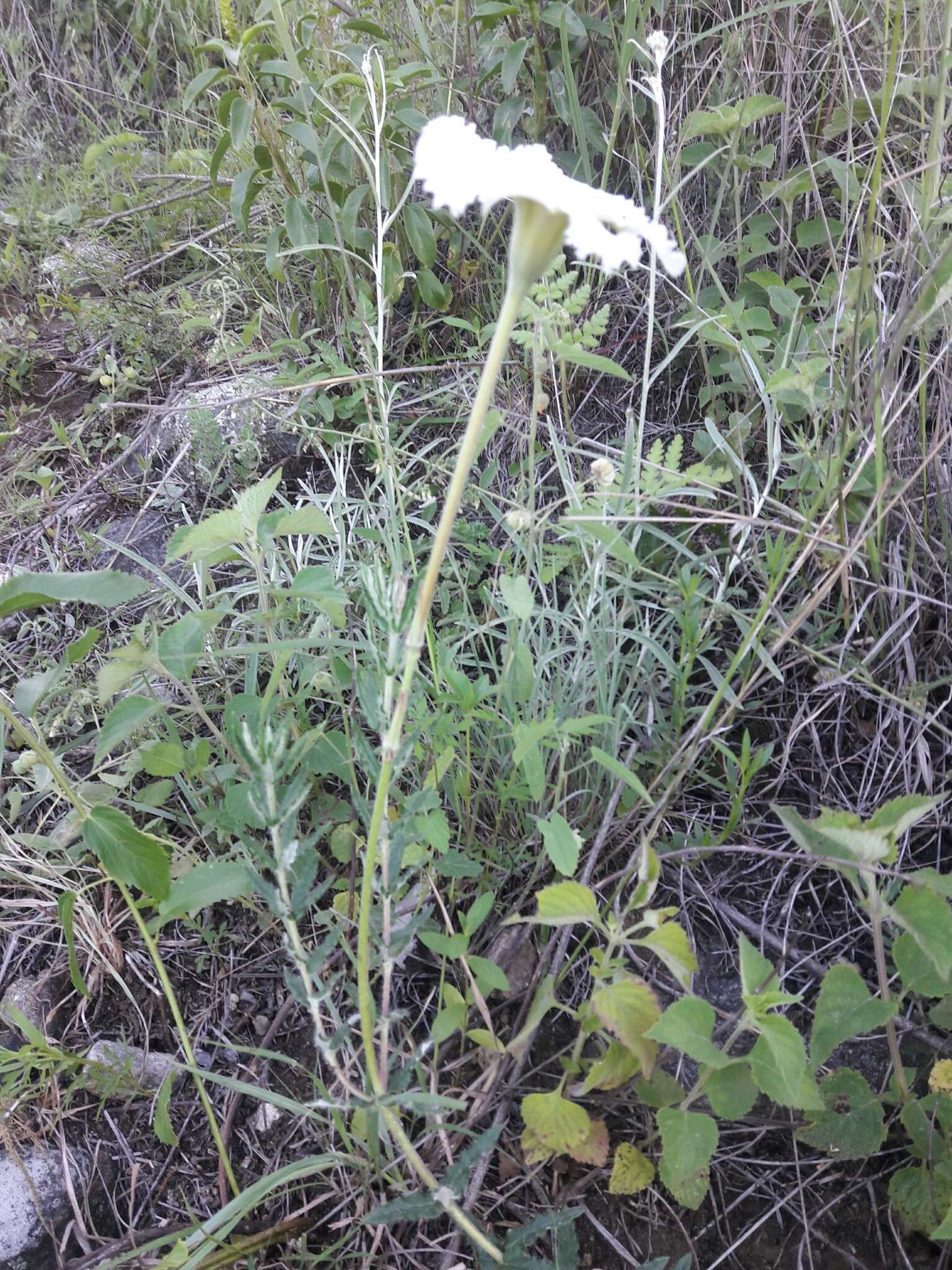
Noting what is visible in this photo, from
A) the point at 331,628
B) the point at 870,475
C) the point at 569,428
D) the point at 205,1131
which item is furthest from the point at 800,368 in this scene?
the point at 205,1131

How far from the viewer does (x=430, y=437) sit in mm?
1839

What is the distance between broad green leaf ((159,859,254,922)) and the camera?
0.93 meters

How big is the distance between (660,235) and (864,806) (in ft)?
3.05

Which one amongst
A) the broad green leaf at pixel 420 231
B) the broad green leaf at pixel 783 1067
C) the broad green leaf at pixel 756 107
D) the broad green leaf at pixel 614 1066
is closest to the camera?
the broad green leaf at pixel 783 1067

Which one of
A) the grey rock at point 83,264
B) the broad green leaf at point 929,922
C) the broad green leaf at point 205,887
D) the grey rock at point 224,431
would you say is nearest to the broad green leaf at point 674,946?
the broad green leaf at point 929,922

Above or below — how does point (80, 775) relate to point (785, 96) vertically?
below

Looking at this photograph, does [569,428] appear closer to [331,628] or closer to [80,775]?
[331,628]

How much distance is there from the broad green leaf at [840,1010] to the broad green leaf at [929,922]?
7 cm

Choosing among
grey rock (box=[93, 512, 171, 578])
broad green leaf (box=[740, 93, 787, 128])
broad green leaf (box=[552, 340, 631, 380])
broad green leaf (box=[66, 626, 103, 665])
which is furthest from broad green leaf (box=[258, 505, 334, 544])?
broad green leaf (box=[740, 93, 787, 128])

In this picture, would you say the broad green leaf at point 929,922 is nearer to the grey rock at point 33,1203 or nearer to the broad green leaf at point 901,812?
the broad green leaf at point 901,812

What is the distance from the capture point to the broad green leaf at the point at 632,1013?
84 cm

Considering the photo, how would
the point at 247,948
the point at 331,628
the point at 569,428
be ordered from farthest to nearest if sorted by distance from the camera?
the point at 569,428 → the point at 331,628 → the point at 247,948

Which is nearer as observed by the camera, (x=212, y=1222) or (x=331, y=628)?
(x=212, y=1222)

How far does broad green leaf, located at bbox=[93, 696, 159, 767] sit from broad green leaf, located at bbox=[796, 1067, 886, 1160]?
92 cm
